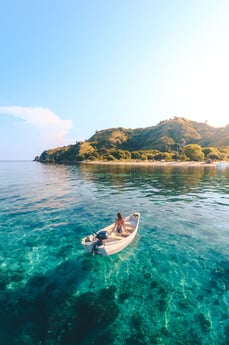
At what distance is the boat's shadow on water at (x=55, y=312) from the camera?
10172 millimetres

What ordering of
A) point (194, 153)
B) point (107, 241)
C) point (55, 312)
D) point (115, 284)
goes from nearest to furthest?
point (55, 312) < point (115, 284) < point (107, 241) < point (194, 153)

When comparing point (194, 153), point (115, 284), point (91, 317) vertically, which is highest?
point (194, 153)

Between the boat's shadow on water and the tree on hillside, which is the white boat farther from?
the tree on hillside

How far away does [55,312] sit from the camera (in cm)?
1177

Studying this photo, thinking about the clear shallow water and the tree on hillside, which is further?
the tree on hillside

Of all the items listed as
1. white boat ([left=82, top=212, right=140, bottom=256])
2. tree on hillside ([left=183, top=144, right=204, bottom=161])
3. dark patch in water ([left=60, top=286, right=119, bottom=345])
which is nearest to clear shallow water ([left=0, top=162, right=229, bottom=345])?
dark patch in water ([left=60, top=286, right=119, bottom=345])

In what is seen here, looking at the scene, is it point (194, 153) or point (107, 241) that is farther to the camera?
point (194, 153)

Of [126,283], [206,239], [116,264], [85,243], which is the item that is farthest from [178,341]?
[206,239]

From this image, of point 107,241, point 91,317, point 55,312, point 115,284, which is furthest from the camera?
point 107,241

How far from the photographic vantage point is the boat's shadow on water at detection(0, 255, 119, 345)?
33.4ft

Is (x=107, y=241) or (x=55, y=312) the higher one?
(x=107, y=241)

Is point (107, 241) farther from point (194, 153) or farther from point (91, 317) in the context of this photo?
point (194, 153)

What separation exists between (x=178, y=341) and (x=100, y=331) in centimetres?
395

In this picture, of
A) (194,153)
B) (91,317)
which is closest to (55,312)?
(91,317)
